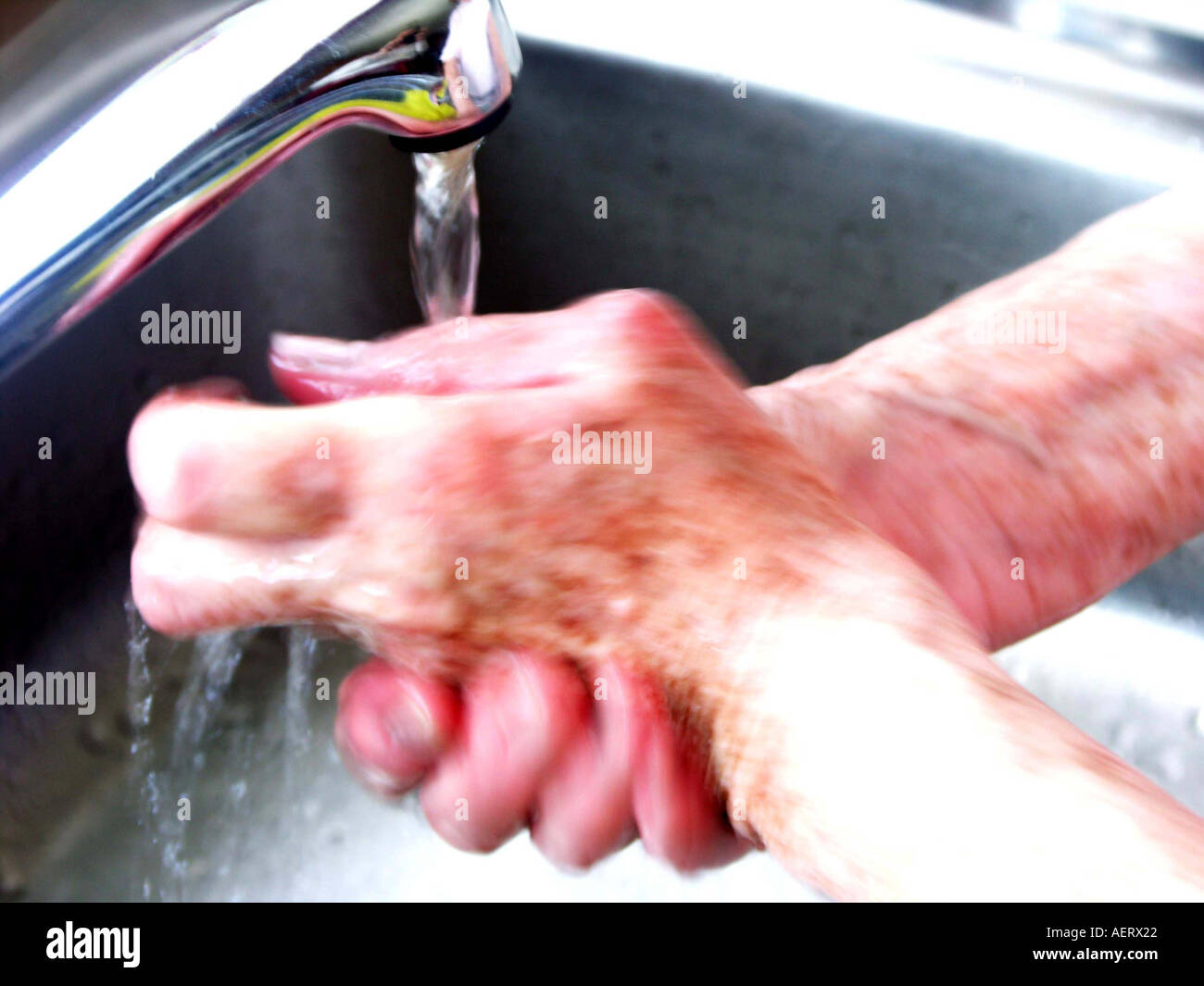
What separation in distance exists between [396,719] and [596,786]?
0.23ft

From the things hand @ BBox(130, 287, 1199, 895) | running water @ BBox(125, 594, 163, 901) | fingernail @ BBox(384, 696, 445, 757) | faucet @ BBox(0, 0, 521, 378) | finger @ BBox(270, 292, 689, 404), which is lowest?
running water @ BBox(125, 594, 163, 901)

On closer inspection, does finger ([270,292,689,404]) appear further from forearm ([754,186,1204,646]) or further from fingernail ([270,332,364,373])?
forearm ([754,186,1204,646])

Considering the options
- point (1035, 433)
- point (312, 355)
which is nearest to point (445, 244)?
point (312, 355)

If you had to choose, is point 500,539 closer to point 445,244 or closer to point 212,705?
point 445,244

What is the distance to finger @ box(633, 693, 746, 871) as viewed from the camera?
35 cm

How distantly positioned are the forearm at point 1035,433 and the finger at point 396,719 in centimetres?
20

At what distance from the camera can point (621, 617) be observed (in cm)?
34

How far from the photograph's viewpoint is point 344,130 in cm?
71

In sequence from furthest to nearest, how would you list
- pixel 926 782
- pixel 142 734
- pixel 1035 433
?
pixel 142 734 → pixel 1035 433 → pixel 926 782

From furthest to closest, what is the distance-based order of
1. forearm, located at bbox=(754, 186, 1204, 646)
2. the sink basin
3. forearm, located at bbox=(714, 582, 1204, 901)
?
the sink basin
forearm, located at bbox=(754, 186, 1204, 646)
forearm, located at bbox=(714, 582, 1204, 901)

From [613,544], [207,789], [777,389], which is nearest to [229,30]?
[613,544]

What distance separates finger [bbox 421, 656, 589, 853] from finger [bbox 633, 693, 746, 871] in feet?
0.08

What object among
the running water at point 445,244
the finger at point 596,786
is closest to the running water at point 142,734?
the running water at point 445,244

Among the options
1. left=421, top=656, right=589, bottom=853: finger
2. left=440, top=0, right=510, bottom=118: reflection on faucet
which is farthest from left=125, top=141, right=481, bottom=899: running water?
left=421, top=656, right=589, bottom=853: finger
